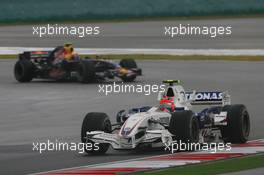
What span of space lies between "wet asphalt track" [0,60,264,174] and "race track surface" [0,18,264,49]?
26.8 ft

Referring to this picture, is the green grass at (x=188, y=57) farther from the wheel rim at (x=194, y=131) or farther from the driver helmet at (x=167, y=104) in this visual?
the wheel rim at (x=194, y=131)

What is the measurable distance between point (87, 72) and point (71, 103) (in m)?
4.88

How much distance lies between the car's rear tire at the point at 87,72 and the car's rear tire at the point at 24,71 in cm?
194

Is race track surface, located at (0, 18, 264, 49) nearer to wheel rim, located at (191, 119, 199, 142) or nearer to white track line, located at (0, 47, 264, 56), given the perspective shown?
white track line, located at (0, 47, 264, 56)

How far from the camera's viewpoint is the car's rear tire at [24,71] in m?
31.1

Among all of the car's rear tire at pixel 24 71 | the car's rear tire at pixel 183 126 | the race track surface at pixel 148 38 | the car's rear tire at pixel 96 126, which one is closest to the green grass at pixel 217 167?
the car's rear tire at pixel 183 126

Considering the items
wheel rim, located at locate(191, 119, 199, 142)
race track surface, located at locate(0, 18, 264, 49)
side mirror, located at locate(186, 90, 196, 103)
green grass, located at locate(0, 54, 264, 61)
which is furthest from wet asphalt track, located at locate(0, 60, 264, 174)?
race track surface, located at locate(0, 18, 264, 49)

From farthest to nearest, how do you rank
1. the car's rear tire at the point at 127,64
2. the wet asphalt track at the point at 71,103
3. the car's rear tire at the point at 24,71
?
the car's rear tire at the point at 24,71, the car's rear tire at the point at 127,64, the wet asphalt track at the point at 71,103

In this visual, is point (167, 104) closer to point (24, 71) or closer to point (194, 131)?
point (194, 131)

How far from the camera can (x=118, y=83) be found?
2962cm

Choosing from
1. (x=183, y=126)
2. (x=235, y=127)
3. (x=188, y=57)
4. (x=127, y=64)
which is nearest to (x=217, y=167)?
(x=183, y=126)

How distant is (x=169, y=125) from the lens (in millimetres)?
16266

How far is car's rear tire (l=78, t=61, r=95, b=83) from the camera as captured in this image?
29703mm

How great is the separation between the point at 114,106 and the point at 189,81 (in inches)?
257
